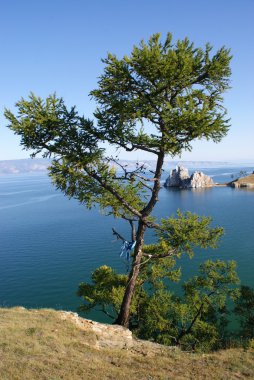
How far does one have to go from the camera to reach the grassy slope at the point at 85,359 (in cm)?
1183

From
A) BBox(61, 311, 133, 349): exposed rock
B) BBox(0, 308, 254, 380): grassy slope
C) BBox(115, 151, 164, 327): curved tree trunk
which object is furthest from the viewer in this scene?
BBox(115, 151, 164, 327): curved tree trunk

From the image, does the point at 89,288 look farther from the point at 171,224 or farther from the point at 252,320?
the point at 252,320

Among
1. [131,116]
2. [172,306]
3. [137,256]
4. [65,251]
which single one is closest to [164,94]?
[131,116]

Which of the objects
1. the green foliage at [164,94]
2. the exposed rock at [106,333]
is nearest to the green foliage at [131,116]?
the green foliage at [164,94]

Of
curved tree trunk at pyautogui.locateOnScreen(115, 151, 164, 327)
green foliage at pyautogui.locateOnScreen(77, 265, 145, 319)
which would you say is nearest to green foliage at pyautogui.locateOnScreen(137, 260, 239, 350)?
green foliage at pyautogui.locateOnScreen(77, 265, 145, 319)

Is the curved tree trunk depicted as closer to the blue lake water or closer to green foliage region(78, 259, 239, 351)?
the blue lake water

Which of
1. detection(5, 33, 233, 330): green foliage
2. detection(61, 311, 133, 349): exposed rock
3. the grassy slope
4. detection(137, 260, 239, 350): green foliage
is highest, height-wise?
detection(5, 33, 233, 330): green foliage

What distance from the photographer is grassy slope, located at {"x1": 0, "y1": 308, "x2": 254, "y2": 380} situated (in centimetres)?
1183

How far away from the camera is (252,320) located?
24719 millimetres

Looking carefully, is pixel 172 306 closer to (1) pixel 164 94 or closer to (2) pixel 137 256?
(2) pixel 137 256

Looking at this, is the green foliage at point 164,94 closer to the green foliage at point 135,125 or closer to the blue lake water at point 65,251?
the green foliage at point 135,125

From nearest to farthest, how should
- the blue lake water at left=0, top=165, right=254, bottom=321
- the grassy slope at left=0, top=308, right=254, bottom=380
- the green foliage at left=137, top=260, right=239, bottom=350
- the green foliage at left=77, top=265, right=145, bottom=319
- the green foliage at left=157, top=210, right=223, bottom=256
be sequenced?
the grassy slope at left=0, top=308, right=254, bottom=380 < the green foliage at left=157, top=210, right=223, bottom=256 < the green foliage at left=137, top=260, right=239, bottom=350 < the green foliage at left=77, top=265, right=145, bottom=319 < the blue lake water at left=0, top=165, right=254, bottom=321

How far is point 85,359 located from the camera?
13242mm

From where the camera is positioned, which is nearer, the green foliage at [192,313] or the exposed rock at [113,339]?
the exposed rock at [113,339]
